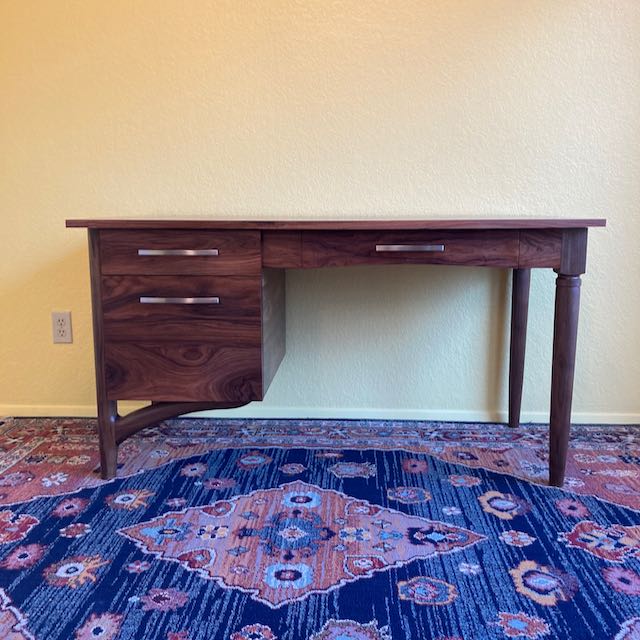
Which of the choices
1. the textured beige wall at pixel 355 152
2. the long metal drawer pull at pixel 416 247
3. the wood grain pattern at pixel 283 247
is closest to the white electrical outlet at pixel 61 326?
the textured beige wall at pixel 355 152

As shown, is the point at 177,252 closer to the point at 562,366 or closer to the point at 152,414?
the point at 152,414

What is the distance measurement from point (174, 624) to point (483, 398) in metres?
1.37

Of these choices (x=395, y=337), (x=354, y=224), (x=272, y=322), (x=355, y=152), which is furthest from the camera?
(x=395, y=337)

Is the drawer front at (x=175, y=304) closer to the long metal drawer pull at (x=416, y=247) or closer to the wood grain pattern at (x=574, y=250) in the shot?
the long metal drawer pull at (x=416, y=247)

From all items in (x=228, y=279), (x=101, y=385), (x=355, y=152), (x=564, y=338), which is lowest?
(x=101, y=385)

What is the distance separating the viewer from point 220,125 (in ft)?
6.64

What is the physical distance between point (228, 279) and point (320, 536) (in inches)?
26.8

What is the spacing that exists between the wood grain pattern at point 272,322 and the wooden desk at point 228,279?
0.07 feet

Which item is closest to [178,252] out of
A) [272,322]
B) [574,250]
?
[272,322]

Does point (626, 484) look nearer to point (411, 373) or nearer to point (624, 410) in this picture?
point (624, 410)

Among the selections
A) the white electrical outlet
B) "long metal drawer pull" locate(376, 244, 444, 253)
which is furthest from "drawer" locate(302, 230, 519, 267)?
the white electrical outlet

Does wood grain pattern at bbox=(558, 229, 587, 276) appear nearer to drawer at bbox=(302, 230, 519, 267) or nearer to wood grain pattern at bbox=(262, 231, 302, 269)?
drawer at bbox=(302, 230, 519, 267)

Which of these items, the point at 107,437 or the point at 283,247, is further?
the point at 107,437

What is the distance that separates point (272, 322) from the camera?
181 centimetres
